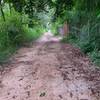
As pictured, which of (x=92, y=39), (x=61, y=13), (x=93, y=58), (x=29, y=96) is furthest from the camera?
(x=61, y=13)

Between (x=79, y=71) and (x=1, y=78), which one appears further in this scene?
(x=79, y=71)

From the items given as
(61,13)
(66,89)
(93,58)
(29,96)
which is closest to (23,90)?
(29,96)

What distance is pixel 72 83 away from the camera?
7492mm

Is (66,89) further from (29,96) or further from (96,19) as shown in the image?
(96,19)

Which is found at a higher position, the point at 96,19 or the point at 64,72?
the point at 96,19

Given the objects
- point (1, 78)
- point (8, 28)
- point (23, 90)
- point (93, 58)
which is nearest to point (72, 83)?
point (23, 90)

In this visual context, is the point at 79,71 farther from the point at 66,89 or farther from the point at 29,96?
the point at 29,96

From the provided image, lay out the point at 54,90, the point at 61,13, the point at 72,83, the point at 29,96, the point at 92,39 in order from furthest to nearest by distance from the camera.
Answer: the point at 61,13, the point at 92,39, the point at 72,83, the point at 54,90, the point at 29,96

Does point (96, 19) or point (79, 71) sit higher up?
point (96, 19)

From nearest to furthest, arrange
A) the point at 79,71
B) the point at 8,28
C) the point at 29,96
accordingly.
A: the point at 29,96 → the point at 79,71 → the point at 8,28

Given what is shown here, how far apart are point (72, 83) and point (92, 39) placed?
22.6 feet

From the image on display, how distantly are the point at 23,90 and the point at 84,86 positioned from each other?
1647mm

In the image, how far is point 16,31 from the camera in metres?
16.9

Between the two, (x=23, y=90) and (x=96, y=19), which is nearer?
(x=23, y=90)
